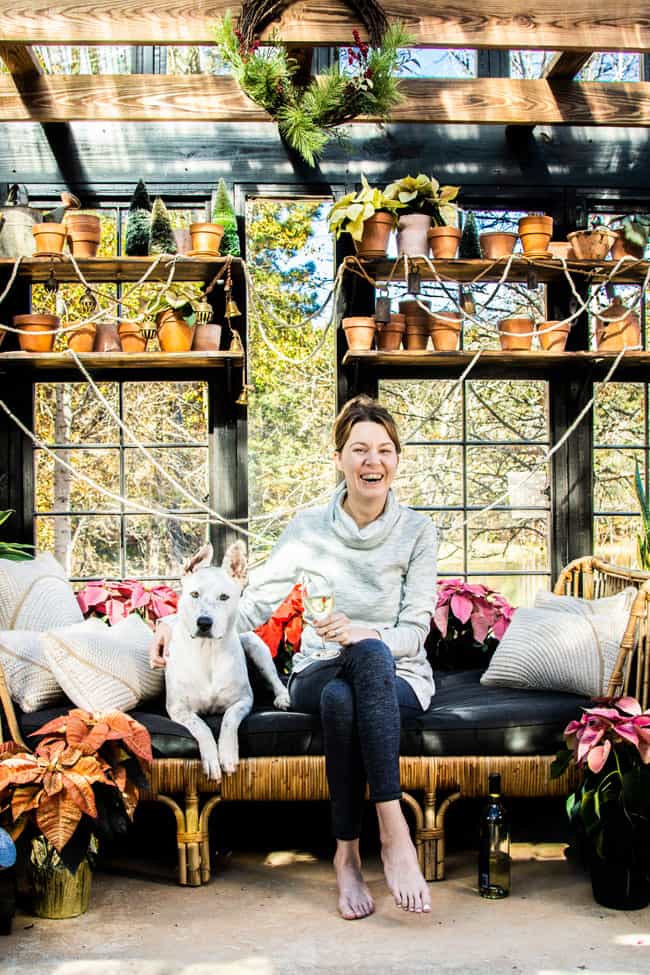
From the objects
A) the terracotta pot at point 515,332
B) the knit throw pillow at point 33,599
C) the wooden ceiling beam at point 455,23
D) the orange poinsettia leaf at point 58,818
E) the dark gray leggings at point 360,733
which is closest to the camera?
the orange poinsettia leaf at point 58,818

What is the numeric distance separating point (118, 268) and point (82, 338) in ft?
0.99

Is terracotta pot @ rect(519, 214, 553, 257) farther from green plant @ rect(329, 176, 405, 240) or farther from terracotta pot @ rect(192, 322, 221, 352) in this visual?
terracotta pot @ rect(192, 322, 221, 352)

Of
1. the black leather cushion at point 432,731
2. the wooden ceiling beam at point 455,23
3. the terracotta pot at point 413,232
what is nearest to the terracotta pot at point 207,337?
the terracotta pot at point 413,232

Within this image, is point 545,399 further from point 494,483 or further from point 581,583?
point 581,583

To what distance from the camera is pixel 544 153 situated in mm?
4211

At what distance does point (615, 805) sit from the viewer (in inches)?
94.8

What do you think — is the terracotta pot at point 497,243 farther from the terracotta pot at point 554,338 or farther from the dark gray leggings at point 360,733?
the dark gray leggings at point 360,733

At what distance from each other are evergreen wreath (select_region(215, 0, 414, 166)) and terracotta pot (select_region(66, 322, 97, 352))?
1075mm

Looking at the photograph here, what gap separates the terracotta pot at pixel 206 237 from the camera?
12.4 feet

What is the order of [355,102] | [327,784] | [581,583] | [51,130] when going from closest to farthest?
[327,784] < [355,102] < [581,583] < [51,130]

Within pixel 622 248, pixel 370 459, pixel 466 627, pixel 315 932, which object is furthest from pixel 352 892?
pixel 622 248

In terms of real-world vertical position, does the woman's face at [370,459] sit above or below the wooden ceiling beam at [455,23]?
below

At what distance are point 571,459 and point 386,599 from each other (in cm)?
171

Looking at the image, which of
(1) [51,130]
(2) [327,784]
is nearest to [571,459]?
(2) [327,784]
